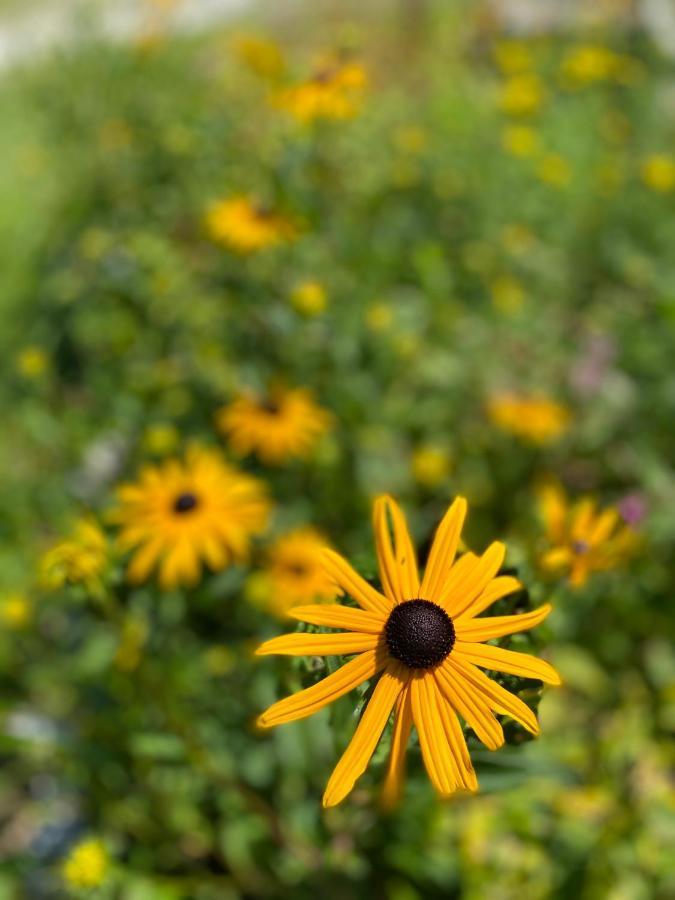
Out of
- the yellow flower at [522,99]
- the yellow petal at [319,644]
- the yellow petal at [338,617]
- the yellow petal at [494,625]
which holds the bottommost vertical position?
the yellow petal at [494,625]

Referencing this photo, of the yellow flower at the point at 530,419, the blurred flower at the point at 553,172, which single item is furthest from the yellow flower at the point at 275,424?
the blurred flower at the point at 553,172

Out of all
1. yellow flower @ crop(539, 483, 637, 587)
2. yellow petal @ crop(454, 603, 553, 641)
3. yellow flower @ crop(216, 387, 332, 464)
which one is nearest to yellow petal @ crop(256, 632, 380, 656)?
yellow petal @ crop(454, 603, 553, 641)

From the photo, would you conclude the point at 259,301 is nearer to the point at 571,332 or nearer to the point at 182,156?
the point at 182,156

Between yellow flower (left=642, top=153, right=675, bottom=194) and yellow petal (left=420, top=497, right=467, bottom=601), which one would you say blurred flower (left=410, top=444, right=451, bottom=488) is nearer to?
yellow petal (left=420, top=497, right=467, bottom=601)

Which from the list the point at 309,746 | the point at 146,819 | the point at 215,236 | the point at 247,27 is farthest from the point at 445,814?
the point at 247,27

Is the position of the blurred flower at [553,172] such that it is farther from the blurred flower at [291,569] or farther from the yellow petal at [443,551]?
the yellow petal at [443,551]
